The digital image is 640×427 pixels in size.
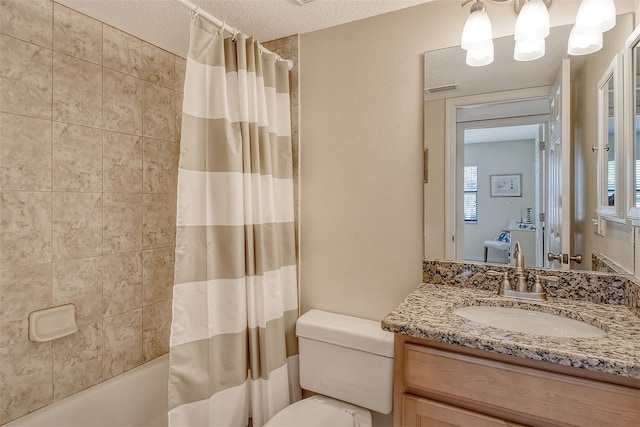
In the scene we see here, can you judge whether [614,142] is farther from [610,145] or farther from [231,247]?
[231,247]

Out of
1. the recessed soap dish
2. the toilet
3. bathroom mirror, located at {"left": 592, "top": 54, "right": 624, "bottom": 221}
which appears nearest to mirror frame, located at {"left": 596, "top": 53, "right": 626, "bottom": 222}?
bathroom mirror, located at {"left": 592, "top": 54, "right": 624, "bottom": 221}

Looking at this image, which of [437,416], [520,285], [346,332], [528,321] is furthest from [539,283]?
[346,332]

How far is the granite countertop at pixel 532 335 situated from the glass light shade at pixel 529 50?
3.12 ft

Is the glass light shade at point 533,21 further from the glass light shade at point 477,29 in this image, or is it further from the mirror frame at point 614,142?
the mirror frame at point 614,142

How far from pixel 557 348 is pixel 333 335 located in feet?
3.00

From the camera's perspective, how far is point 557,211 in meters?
1.36

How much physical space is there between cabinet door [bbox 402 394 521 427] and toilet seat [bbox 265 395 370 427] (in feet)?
1.25

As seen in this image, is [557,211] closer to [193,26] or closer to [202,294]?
[202,294]

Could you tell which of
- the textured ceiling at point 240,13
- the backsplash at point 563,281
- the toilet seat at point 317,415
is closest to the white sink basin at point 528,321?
the backsplash at point 563,281

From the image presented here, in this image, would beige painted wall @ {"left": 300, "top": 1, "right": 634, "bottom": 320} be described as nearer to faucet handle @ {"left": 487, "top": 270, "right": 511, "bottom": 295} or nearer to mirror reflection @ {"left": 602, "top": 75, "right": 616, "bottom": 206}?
faucet handle @ {"left": 487, "top": 270, "right": 511, "bottom": 295}

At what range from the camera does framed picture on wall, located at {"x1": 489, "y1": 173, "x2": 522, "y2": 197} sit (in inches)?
55.4

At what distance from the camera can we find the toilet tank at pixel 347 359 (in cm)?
144

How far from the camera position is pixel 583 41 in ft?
4.10

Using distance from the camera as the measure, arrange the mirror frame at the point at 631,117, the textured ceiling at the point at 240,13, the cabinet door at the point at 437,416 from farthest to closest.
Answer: the textured ceiling at the point at 240,13 → the mirror frame at the point at 631,117 → the cabinet door at the point at 437,416
